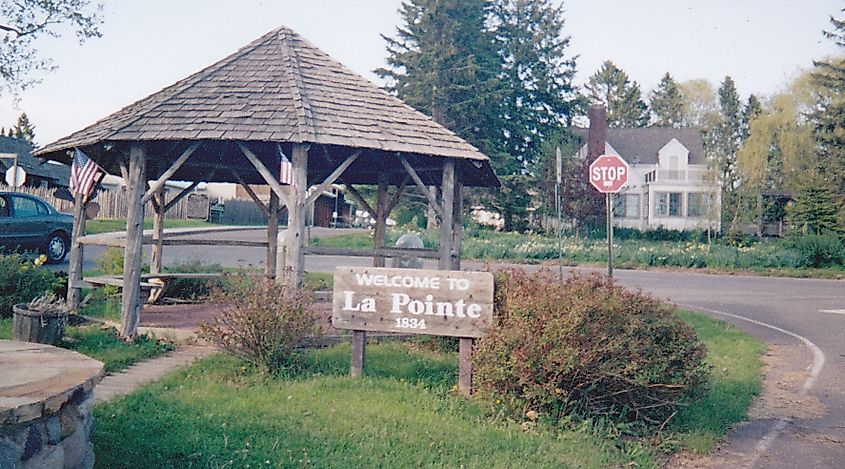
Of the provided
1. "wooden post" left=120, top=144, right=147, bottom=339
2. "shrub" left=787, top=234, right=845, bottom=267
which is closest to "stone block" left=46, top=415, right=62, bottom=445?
"wooden post" left=120, top=144, right=147, bottom=339

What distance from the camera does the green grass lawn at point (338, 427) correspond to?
5461 mm

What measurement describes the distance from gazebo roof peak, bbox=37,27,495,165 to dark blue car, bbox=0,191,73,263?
7.63 m

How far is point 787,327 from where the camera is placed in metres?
14.7

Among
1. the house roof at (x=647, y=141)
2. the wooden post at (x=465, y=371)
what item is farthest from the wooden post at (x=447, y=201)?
the house roof at (x=647, y=141)

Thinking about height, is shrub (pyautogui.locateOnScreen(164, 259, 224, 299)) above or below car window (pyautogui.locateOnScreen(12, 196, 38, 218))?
below

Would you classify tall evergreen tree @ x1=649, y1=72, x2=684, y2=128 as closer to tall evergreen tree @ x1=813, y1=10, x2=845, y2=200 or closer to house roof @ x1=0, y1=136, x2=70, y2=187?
tall evergreen tree @ x1=813, y1=10, x2=845, y2=200

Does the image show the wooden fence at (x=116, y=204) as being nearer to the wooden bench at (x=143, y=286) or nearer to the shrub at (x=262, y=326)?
the wooden bench at (x=143, y=286)

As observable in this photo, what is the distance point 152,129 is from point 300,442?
5506mm

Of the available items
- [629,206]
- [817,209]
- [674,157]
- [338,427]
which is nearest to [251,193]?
[338,427]

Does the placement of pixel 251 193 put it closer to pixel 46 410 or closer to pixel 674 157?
pixel 46 410

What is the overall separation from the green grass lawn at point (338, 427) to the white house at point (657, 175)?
41.3 m

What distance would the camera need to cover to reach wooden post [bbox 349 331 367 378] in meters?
7.97

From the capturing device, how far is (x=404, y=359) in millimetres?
9117

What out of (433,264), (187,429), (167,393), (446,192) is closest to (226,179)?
(446,192)
